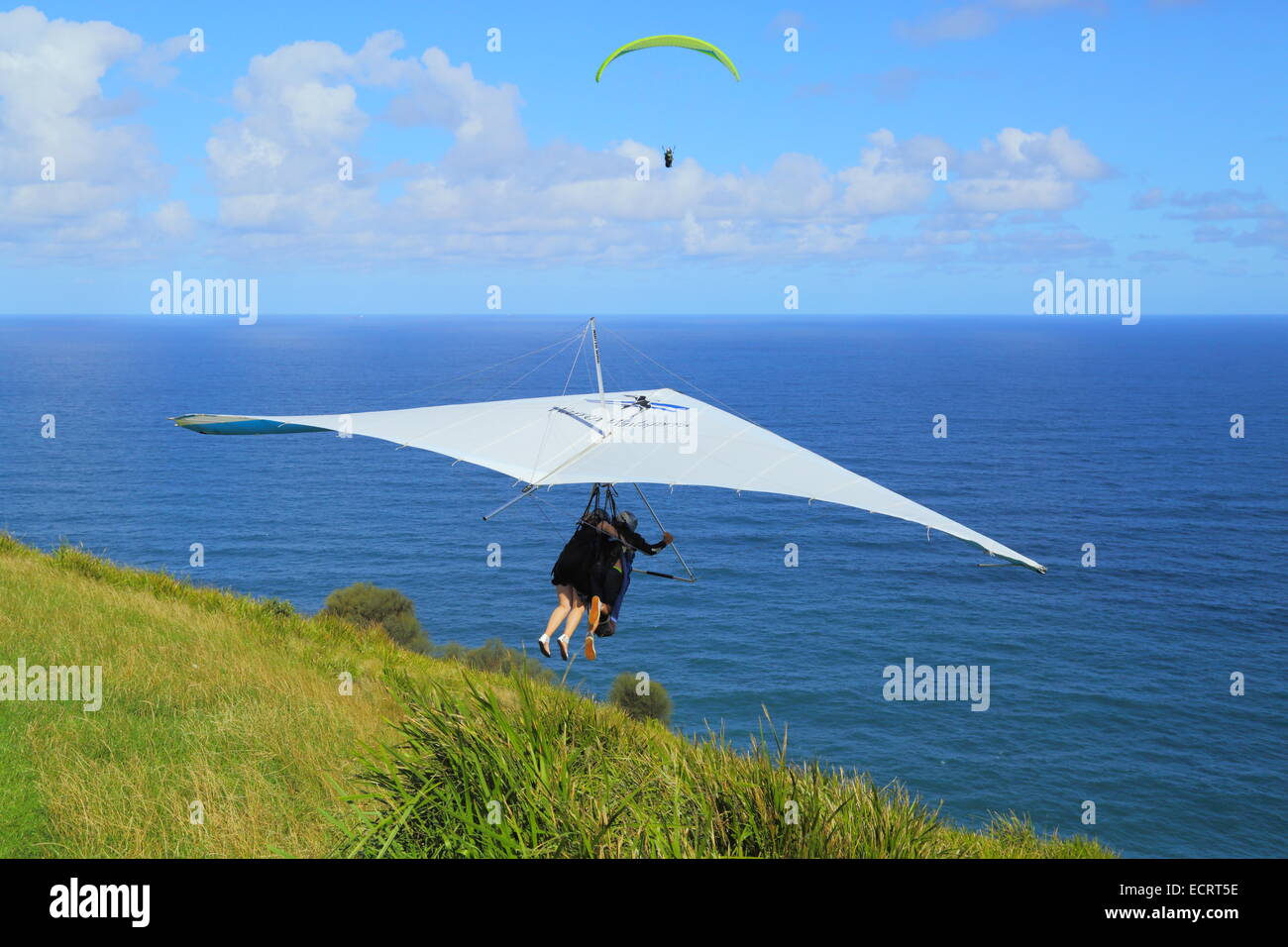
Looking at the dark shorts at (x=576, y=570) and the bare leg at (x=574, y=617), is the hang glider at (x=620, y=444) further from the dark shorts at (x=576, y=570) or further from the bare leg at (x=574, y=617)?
the bare leg at (x=574, y=617)

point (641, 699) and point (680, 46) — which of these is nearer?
point (680, 46)

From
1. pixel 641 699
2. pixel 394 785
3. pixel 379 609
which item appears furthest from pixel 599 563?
pixel 379 609

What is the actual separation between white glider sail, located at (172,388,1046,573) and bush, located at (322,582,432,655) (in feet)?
108

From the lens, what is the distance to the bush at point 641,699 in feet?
136

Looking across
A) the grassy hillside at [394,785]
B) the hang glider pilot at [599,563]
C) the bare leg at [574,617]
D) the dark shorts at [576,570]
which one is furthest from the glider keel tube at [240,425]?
the bare leg at [574,617]

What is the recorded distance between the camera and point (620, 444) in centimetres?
1377

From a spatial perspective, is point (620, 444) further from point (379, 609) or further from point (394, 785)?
point (379, 609)

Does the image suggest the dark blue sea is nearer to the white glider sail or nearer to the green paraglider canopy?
the white glider sail

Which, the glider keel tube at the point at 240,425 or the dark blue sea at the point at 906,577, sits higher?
the glider keel tube at the point at 240,425

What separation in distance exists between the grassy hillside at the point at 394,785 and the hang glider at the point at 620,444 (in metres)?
3.20

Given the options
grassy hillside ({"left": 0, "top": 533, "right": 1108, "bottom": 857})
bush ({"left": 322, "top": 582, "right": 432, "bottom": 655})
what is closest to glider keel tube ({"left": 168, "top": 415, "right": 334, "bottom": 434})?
grassy hillside ({"left": 0, "top": 533, "right": 1108, "bottom": 857})

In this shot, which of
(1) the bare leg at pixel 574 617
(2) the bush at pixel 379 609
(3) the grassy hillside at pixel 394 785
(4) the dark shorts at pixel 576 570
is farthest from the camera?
(2) the bush at pixel 379 609

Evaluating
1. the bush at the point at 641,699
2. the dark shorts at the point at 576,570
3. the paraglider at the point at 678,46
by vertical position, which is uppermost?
the paraglider at the point at 678,46

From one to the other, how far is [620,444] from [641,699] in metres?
30.2
